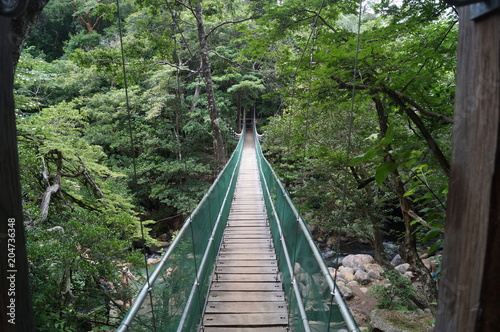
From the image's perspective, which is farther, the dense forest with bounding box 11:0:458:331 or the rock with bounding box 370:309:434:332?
the rock with bounding box 370:309:434:332

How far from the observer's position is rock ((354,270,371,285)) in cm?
776

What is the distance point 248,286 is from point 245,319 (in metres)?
0.61

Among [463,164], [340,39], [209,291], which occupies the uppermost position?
[340,39]

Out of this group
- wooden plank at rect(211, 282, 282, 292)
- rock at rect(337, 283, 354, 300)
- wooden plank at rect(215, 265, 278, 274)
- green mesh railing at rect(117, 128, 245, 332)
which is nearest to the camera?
green mesh railing at rect(117, 128, 245, 332)

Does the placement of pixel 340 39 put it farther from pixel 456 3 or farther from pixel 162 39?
pixel 162 39

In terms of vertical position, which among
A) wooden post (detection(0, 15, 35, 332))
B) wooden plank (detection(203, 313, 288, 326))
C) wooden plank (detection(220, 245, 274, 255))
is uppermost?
wooden post (detection(0, 15, 35, 332))

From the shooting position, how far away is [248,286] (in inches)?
140

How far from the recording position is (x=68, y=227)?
11.4 feet

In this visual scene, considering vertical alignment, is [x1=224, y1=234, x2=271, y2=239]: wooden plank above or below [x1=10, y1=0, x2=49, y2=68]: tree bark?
below

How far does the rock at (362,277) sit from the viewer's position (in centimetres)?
776

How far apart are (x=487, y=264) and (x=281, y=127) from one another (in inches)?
406

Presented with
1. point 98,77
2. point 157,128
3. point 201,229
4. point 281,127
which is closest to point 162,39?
point 281,127

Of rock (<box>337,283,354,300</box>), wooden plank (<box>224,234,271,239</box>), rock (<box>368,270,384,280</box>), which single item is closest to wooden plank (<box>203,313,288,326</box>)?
wooden plank (<box>224,234,271,239</box>)

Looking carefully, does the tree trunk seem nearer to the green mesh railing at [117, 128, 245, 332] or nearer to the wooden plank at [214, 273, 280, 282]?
the wooden plank at [214, 273, 280, 282]
